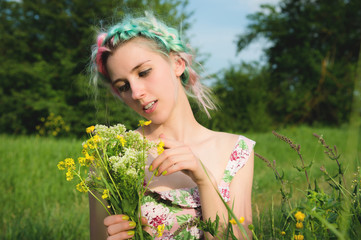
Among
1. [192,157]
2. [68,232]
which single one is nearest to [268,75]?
[68,232]

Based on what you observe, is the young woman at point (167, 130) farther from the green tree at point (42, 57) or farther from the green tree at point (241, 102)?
the green tree at point (241, 102)

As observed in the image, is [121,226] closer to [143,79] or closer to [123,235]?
[123,235]

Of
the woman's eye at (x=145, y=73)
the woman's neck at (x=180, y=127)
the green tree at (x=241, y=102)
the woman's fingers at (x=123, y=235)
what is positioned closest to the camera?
the woman's fingers at (x=123, y=235)

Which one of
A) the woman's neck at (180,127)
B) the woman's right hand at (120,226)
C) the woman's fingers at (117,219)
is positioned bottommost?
the woman's right hand at (120,226)

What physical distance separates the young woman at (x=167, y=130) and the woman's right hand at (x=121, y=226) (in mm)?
397

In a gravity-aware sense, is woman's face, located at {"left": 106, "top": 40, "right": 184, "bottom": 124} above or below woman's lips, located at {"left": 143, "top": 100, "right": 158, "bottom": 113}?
above

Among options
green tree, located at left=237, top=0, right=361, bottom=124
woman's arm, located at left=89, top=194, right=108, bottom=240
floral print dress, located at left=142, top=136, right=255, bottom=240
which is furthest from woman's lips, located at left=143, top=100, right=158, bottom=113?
green tree, located at left=237, top=0, right=361, bottom=124

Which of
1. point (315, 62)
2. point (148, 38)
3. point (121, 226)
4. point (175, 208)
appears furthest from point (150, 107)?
point (315, 62)

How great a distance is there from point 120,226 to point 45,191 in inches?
176

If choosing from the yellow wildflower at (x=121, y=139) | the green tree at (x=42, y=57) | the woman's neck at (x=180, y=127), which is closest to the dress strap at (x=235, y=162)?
the woman's neck at (x=180, y=127)

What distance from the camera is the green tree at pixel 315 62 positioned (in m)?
17.3

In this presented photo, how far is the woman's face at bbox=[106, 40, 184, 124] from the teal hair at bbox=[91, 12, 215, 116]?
6 cm

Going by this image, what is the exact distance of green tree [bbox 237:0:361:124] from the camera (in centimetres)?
1730

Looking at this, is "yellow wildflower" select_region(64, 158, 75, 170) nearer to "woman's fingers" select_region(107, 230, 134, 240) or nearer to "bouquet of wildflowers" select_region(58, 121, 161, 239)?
"bouquet of wildflowers" select_region(58, 121, 161, 239)
